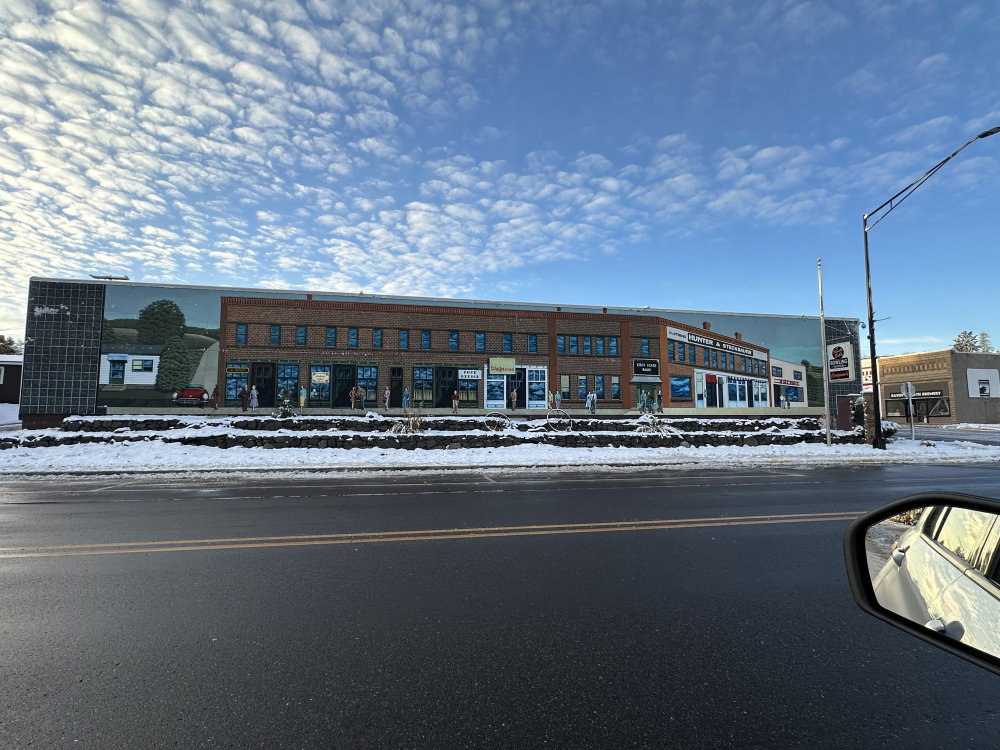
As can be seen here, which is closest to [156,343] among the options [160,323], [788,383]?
[160,323]

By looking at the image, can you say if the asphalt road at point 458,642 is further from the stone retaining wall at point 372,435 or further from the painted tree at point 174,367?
the painted tree at point 174,367

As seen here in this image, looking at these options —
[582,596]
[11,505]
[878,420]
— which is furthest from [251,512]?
[878,420]

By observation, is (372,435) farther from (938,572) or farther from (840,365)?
(840,365)

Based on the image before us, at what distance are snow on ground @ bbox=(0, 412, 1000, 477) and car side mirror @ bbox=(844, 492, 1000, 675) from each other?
1302 cm

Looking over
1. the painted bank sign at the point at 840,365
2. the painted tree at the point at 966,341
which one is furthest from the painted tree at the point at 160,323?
the painted tree at the point at 966,341

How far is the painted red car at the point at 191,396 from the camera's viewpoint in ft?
107

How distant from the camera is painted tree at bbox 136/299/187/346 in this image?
32906mm

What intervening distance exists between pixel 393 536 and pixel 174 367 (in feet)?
107

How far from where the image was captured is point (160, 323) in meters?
33.3

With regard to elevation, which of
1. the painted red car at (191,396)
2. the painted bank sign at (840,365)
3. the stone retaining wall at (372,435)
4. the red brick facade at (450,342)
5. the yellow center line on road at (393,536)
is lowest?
the yellow center line on road at (393,536)

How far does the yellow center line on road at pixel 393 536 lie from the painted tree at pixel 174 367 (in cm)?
3069

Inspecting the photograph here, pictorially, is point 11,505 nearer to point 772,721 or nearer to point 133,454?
point 133,454

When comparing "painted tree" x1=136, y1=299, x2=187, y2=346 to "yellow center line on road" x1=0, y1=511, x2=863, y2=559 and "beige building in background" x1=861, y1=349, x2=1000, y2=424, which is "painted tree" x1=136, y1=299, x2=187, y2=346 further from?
"beige building in background" x1=861, y1=349, x2=1000, y2=424

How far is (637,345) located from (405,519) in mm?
34273
